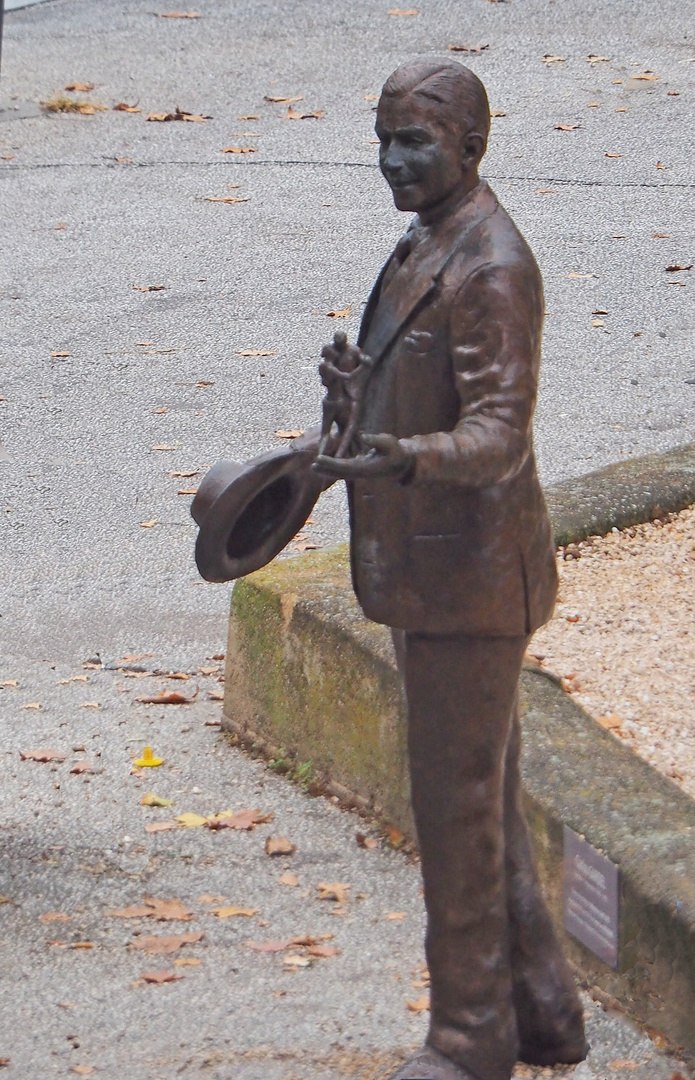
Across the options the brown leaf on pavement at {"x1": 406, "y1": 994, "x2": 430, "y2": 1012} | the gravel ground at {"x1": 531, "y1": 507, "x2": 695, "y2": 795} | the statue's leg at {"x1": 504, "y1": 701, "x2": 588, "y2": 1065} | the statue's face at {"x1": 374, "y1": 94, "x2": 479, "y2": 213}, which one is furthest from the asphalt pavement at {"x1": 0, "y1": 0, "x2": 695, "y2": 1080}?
the statue's face at {"x1": 374, "y1": 94, "x2": 479, "y2": 213}

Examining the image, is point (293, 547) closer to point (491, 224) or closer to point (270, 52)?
point (491, 224)

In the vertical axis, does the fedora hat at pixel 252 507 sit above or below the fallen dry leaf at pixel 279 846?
above

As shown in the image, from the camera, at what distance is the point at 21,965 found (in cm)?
436

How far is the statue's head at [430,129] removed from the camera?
301cm

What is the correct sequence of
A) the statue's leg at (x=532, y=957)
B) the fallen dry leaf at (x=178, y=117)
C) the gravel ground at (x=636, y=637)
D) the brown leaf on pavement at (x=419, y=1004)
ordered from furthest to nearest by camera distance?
the fallen dry leaf at (x=178, y=117) → the gravel ground at (x=636, y=637) → the brown leaf on pavement at (x=419, y=1004) → the statue's leg at (x=532, y=957)

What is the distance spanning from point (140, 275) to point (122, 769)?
557 centimetres

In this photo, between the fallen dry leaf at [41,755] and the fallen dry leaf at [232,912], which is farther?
the fallen dry leaf at [41,755]

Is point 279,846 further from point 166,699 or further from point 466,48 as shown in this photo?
point 466,48

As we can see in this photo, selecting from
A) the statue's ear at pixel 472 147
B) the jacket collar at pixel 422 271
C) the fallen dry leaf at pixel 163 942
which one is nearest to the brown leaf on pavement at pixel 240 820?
the fallen dry leaf at pixel 163 942

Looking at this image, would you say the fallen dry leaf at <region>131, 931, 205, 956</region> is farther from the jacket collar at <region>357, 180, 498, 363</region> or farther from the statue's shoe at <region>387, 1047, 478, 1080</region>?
the jacket collar at <region>357, 180, 498, 363</region>

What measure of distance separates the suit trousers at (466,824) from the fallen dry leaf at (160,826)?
5.97ft

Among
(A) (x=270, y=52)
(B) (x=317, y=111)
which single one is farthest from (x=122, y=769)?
(A) (x=270, y=52)

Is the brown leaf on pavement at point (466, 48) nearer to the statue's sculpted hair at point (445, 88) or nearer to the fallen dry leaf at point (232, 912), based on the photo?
the fallen dry leaf at point (232, 912)

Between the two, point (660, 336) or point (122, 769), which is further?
point (660, 336)
